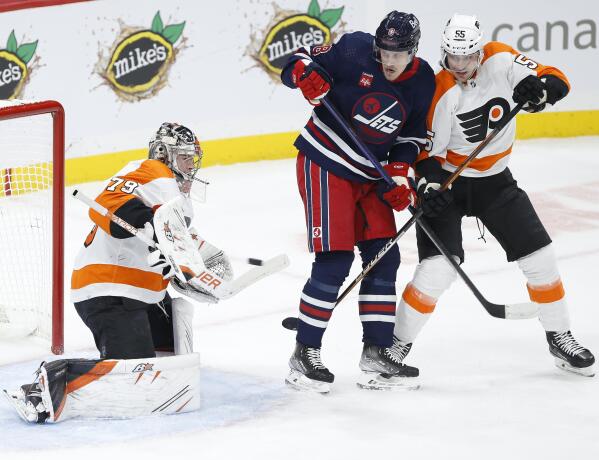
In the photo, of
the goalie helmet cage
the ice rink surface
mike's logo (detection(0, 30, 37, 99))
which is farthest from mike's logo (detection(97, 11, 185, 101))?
the goalie helmet cage

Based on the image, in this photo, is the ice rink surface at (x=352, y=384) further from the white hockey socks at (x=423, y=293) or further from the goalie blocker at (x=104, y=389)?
the white hockey socks at (x=423, y=293)

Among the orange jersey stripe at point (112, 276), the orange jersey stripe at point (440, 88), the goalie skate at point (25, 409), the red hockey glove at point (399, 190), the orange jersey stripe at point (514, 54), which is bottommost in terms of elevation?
the goalie skate at point (25, 409)

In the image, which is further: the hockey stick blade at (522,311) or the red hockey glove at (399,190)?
the hockey stick blade at (522,311)

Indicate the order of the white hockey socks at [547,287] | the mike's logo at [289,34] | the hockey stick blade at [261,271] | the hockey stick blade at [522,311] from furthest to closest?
1. the mike's logo at [289,34]
2. the hockey stick blade at [522,311]
3. the white hockey socks at [547,287]
4. the hockey stick blade at [261,271]

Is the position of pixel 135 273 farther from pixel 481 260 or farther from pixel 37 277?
pixel 481 260

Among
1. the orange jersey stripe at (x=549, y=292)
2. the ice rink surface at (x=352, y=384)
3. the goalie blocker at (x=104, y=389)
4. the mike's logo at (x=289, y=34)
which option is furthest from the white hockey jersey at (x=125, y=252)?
the mike's logo at (x=289, y=34)

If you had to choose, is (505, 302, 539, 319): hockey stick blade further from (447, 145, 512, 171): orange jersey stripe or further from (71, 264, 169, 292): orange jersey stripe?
(71, 264, 169, 292): orange jersey stripe

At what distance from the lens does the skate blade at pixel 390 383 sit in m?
Result: 3.46

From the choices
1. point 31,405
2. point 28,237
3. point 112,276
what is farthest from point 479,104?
point 28,237

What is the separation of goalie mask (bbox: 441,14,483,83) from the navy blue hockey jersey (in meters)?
0.07

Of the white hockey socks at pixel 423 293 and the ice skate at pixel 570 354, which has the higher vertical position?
the white hockey socks at pixel 423 293

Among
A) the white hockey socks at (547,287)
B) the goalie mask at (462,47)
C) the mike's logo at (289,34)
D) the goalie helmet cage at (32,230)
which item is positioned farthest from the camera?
the mike's logo at (289,34)

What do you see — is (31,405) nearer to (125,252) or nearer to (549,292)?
(125,252)

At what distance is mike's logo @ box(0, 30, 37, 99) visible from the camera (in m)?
5.50
